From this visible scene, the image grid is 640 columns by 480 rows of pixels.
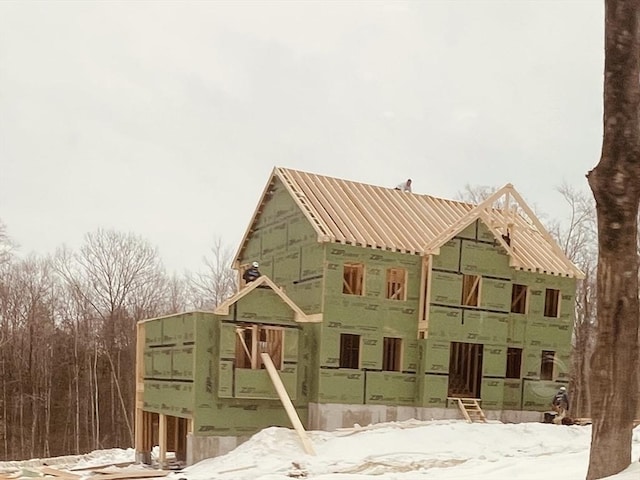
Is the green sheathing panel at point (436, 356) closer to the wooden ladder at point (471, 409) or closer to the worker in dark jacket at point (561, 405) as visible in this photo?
the wooden ladder at point (471, 409)

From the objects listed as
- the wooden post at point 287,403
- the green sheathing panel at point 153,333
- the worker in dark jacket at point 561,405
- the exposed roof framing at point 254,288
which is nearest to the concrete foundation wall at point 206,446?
the wooden post at point 287,403

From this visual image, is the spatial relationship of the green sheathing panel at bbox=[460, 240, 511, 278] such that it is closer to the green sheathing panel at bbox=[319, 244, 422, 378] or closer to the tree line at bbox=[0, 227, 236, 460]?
the green sheathing panel at bbox=[319, 244, 422, 378]

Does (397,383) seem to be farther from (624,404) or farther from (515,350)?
(624,404)

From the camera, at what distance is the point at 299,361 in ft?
57.5

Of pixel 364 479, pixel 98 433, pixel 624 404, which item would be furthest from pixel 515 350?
pixel 98 433

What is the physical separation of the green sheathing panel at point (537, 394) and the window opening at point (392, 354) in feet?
16.0

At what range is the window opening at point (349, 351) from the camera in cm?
1817

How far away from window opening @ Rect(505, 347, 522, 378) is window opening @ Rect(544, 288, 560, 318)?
71.4 inches

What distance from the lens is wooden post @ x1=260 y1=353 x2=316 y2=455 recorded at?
15.0m

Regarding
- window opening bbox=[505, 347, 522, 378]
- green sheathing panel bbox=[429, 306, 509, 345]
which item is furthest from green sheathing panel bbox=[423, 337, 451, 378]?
window opening bbox=[505, 347, 522, 378]

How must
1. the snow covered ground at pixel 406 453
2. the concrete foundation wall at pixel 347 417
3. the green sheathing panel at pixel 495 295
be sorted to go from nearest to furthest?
1. the snow covered ground at pixel 406 453
2. the concrete foundation wall at pixel 347 417
3. the green sheathing panel at pixel 495 295

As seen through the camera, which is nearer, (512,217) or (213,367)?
(213,367)

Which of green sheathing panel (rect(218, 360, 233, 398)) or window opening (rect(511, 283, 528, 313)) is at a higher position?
window opening (rect(511, 283, 528, 313))

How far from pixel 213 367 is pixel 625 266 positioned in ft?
39.4
